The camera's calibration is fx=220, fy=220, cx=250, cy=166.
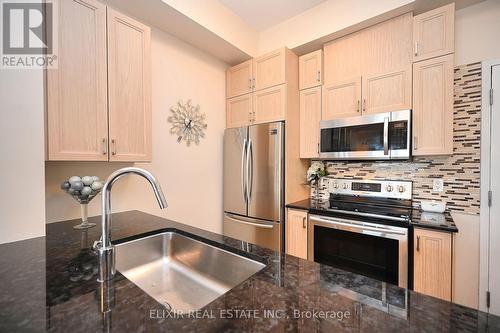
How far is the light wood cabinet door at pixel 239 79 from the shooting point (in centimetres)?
270

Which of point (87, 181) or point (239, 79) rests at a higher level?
point (239, 79)

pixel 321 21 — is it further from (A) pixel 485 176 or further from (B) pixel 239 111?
(A) pixel 485 176

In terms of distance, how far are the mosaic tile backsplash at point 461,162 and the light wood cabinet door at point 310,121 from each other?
96 centimetres

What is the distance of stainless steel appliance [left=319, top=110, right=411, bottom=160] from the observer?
1.91 meters

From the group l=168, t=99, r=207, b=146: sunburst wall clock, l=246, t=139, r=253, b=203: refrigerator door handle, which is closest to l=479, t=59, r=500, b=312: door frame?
l=246, t=139, r=253, b=203: refrigerator door handle

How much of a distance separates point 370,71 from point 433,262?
1701 mm

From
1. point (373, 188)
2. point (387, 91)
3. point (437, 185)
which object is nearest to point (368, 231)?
point (373, 188)

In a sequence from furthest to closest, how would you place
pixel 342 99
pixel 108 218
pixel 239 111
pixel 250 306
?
pixel 239 111, pixel 342 99, pixel 108 218, pixel 250 306

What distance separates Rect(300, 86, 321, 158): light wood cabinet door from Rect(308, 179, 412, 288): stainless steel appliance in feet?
1.97

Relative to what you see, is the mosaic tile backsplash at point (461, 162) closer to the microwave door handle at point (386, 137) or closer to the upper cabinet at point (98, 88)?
the microwave door handle at point (386, 137)

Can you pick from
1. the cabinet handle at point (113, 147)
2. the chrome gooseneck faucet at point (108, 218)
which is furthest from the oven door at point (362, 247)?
the cabinet handle at point (113, 147)

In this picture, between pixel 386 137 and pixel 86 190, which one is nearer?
pixel 86 190

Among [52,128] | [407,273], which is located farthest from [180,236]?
[407,273]

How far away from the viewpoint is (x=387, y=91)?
2.03 metres
